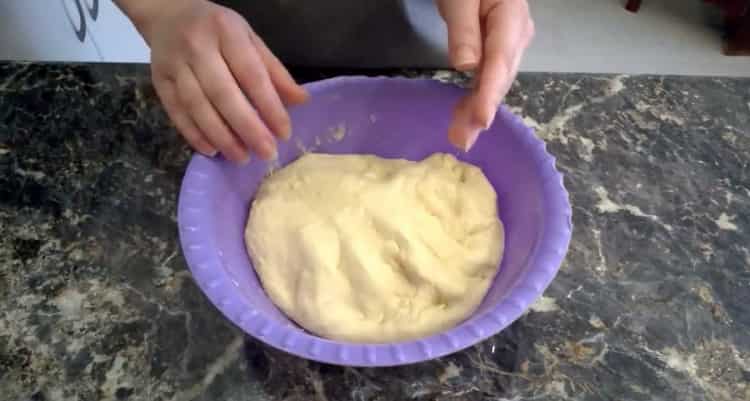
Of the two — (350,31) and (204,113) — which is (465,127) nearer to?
(204,113)

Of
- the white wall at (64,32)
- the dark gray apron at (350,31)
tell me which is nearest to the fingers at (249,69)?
the dark gray apron at (350,31)

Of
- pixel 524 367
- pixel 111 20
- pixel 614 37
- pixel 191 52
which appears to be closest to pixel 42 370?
pixel 191 52

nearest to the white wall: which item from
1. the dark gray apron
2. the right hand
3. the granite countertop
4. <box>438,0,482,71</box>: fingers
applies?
the granite countertop

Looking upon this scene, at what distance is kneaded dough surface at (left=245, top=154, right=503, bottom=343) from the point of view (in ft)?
2.09

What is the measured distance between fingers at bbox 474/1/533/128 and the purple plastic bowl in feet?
0.31

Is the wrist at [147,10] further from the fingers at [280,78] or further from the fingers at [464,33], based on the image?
the fingers at [464,33]

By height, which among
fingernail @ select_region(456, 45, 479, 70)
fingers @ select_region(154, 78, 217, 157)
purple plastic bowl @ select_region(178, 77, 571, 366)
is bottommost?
purple plastic bowl @ select_region(178, 77, 571, 366)

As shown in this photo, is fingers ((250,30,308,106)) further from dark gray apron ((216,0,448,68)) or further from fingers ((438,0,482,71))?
dark gray apron ((216,0,448,68))

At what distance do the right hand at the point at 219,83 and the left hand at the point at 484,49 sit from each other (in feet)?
0.57

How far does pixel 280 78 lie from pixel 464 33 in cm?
19

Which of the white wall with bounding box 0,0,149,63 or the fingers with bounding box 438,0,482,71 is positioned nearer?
the fingers with bounding box 438,0,482,71

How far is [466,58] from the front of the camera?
0.61 m

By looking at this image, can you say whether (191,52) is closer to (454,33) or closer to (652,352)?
(454,33)

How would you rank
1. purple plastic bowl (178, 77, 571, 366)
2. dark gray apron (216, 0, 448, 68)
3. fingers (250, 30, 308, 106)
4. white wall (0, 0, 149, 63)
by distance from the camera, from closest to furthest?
purple plastic bowl (178, 77, 571, 366) → fingers (250, 30, 308, 106) → dark gray apron (216, 0, 448, 68) → white wall (0, 0, 149, 63)
